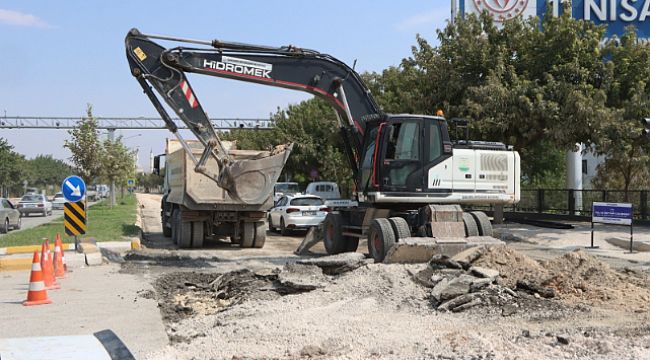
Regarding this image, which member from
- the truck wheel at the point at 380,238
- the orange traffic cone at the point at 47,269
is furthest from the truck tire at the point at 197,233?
the orange traffic cone at the point at 47,269

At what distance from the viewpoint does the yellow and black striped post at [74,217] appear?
47.4 ft

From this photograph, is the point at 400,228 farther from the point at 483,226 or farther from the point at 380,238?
the point at 483,226

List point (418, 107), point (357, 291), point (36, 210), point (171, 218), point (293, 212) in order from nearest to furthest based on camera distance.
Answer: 1. point (357, 291)
2. point (171, 218)
3. point (293, 212)
4. point (418, 107)
5. point (36, 210)

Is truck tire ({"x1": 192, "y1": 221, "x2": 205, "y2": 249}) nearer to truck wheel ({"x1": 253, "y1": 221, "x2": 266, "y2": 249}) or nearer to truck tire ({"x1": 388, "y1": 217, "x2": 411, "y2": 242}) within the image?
truck wheel ({"x1": 253, "y1": 221, "x2": 266, "y2": 249})

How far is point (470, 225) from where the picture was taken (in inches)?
523

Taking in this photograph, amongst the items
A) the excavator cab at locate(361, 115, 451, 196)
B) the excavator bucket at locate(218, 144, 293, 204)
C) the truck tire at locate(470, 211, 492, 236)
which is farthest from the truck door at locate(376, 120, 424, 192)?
the excavator bucket at locate(218, 144, 293, 204)

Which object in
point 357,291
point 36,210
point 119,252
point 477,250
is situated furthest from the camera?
point 36,210

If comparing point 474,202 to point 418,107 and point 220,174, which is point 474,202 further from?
point 418,107

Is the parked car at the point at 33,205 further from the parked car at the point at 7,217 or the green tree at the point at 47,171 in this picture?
the green tree at the point at 47,171

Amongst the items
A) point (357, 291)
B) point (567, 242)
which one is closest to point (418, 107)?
point (567, 242)

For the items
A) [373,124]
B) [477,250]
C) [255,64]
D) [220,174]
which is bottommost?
[477,250]

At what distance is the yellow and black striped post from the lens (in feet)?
47.4

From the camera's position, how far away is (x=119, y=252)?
1641cm

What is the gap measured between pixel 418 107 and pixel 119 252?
12.5 metres
